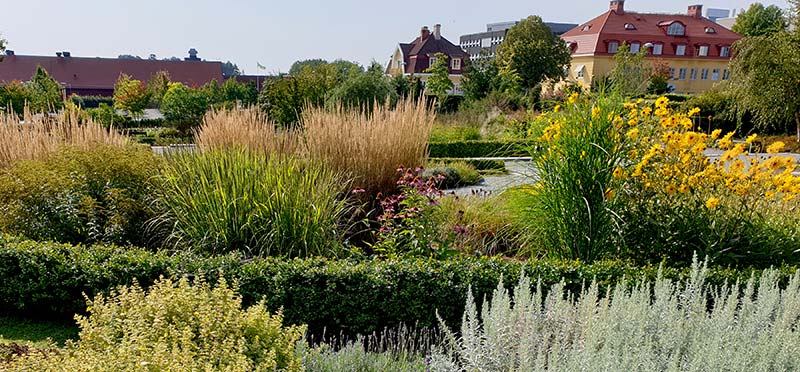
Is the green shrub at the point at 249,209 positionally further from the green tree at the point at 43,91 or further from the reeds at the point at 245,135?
the green tree at the point at 43,91

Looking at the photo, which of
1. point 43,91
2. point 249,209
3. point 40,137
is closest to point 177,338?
point 249,209

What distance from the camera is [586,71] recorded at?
38156mm

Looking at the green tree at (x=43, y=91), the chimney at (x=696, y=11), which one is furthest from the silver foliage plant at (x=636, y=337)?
the chimney at (x=696, y=11)

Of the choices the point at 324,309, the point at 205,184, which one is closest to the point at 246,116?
the point at 205,184

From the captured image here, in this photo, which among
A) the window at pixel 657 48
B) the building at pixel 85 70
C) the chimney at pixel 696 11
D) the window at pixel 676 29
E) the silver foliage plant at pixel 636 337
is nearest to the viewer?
the silver foliage plant at pixel 636 337

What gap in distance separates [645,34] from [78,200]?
133 feet

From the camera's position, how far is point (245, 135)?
5160 millimetres

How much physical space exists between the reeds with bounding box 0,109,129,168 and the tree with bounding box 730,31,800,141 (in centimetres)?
1580

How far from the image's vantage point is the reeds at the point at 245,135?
16.8 feet

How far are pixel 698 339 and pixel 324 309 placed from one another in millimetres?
2107

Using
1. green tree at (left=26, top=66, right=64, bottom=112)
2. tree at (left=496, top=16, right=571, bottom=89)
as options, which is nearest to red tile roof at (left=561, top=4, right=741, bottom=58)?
tree at (left=496, top=16, right=571, bottom=89)

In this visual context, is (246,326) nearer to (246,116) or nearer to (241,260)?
(241,260)

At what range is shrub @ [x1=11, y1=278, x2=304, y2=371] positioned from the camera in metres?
1.82

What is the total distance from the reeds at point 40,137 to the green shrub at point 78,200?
0.70 metres
